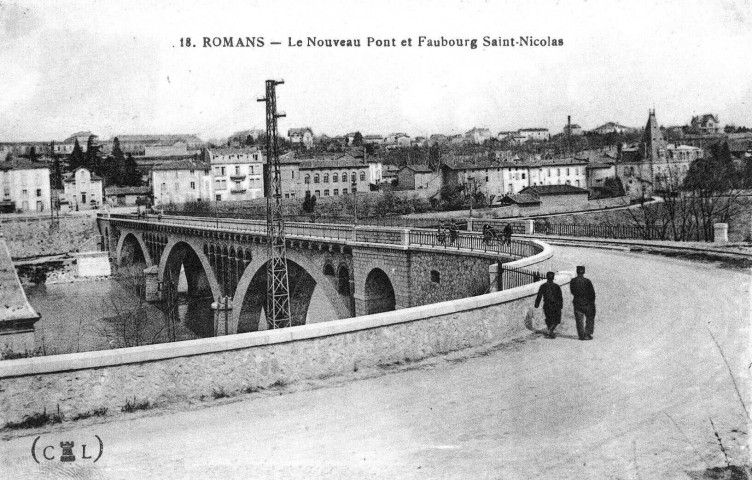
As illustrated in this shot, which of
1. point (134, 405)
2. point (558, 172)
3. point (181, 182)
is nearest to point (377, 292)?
point (134, 405)

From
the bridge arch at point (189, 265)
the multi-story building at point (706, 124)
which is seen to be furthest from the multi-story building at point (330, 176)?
the multi-story building at point (706, 124)

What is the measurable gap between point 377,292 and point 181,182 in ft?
232

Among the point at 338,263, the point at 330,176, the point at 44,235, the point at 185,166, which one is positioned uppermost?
the point at 185,166

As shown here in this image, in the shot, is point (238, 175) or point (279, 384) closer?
point (279, 384)

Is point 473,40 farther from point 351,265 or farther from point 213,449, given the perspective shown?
point 351,265

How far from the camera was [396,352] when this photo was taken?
10656mm

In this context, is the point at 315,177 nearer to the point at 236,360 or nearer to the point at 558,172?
the point at 558,172

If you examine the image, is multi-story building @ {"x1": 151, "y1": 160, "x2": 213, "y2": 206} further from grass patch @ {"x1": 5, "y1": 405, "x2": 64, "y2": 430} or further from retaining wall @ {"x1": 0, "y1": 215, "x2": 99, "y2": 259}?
grass patch @ {"x1": 5, "y1": 405, "x2": 64, "y2": 430}

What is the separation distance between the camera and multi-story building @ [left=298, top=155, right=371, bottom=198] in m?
92.1

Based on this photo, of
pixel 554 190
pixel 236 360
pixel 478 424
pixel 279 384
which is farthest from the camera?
pixel 554 190

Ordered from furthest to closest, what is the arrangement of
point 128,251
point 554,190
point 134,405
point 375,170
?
1. point 375,170
2. point 554,190
3. point 128,251
4. point 134,405

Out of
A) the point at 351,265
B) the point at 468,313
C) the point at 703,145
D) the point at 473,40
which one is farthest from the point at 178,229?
the point at 703,145

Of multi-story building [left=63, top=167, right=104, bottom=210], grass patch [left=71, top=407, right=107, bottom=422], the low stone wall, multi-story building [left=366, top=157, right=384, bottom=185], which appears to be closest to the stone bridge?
the low stone wall

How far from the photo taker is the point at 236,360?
9.29 meters
